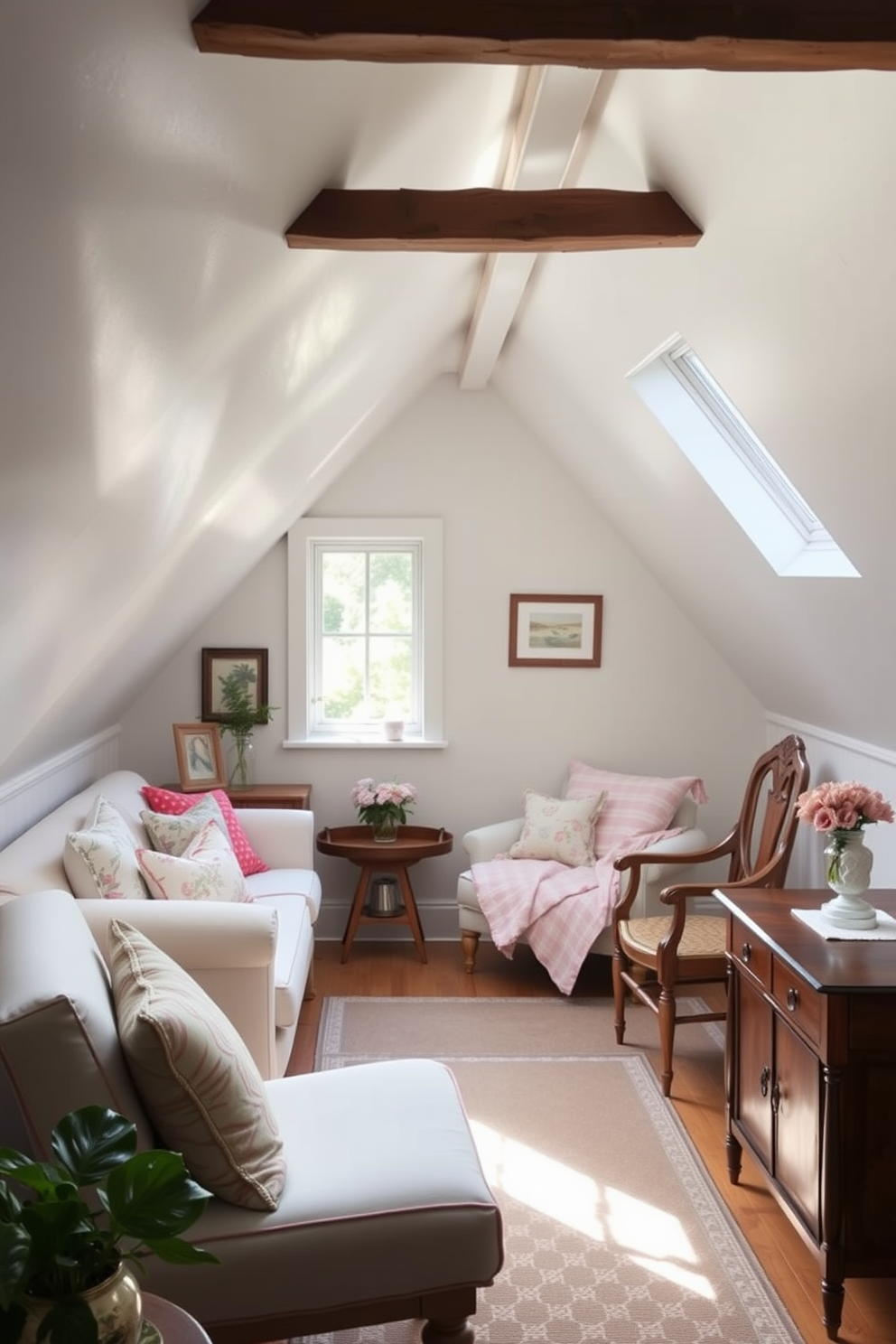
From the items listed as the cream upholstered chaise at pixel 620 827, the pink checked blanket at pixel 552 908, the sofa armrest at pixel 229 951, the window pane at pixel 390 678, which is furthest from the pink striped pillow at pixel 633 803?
the sofa armrest at pixel 229 951

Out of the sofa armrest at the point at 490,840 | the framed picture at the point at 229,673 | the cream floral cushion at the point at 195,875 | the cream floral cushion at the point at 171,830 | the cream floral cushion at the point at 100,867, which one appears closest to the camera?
the cream floral cushion at the point at 100,867

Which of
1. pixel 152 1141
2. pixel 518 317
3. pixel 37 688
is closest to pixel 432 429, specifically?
pixel 518 317

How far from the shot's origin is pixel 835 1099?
2.56m

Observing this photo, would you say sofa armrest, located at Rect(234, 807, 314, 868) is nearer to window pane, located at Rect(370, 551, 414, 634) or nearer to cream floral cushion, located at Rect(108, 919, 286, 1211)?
window pane, located at Rect(370, 551, 414, 634)

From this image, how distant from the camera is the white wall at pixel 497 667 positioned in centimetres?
576

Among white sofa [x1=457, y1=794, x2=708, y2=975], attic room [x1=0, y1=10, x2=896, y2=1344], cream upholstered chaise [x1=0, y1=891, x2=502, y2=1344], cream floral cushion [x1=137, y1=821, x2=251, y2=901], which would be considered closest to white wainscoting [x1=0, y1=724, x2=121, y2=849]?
attic room [x1=0, y1=10, x2=896, y2=1344]

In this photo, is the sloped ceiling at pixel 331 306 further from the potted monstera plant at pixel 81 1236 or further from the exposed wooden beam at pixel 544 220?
the potted monstera plant at pixel 81 1236

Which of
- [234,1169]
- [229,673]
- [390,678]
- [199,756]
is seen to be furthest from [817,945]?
[229,673]

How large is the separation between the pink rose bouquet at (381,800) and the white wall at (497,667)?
1.01 ft

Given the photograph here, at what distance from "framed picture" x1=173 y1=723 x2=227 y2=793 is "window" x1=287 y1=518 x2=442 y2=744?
17.3 inches

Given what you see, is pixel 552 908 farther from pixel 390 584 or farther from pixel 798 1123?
pixel 798 1123

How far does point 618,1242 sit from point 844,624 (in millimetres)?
1890

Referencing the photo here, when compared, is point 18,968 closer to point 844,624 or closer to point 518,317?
point 844,624

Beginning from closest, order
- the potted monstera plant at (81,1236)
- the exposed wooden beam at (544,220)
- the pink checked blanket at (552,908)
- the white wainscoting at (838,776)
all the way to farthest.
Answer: the potted monstera plant at (81,1236)
the exposed wooden beam at (544,220)
the white wainscoting at (838,776)
the pink checked blanket at (552,908)
